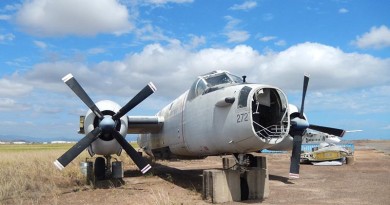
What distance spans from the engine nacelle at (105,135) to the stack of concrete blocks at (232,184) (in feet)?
14.0

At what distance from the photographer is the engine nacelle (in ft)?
44.6

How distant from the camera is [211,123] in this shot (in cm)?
1130

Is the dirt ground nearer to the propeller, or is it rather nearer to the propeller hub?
the propeller

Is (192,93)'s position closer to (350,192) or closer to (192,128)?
(192,128)

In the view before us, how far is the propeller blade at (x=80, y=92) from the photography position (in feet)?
43.5

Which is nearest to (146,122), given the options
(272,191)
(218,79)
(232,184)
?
(218,79)

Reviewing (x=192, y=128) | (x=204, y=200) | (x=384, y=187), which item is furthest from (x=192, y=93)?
(x=384, y=187)

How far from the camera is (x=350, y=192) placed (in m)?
12.4

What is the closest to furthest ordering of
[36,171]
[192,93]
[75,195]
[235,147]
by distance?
[235,147], [75,195], [192,93], [36,171]

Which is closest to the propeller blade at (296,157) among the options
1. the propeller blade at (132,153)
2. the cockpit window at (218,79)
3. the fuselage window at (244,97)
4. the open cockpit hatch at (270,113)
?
the open cockpit hatch at (270,113)

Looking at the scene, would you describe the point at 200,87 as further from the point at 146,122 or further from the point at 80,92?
the point at 146,122

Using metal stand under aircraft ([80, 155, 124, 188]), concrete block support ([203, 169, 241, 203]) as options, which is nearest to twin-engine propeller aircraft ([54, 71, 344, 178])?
metal stand under aircraft ([80, 155, 124, 188])

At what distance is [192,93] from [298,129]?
3.93m

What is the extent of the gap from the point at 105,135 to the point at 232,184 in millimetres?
5349
